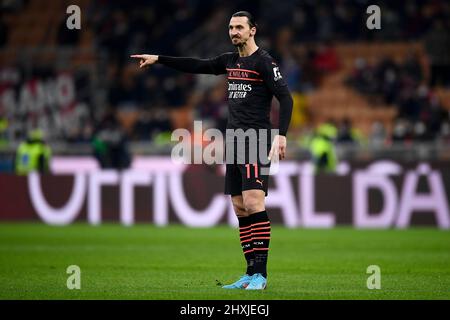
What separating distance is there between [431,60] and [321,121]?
3065 mm

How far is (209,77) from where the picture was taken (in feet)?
90.7

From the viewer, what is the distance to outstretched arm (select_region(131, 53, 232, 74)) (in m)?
9.62

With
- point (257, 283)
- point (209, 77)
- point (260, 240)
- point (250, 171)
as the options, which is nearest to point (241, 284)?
point (257, 283)

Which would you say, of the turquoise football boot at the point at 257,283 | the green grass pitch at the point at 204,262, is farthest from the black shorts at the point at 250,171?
the green grass pitch at the point at 204,262

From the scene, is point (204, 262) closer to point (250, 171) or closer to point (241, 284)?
point (241, 284)

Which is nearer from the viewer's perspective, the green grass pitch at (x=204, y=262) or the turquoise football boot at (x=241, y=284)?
the green grass pitch at (x=204, y=262)

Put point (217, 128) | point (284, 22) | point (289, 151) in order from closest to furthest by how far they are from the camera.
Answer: point (289, 151) < point (217, 128) < point (284, 22)

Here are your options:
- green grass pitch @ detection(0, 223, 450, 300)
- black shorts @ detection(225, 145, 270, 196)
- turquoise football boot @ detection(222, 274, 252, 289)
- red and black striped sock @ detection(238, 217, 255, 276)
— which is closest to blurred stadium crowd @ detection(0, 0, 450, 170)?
green grass pitch @ detection(0, 223, 450, 300)

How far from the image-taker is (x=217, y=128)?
24.3m

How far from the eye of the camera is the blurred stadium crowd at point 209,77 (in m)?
24.8

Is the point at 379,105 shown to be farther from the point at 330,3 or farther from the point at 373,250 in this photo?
the point at 373,250

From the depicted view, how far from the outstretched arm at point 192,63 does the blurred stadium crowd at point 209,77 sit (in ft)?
44.5

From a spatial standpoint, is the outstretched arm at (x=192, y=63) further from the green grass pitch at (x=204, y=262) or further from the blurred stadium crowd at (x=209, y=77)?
the blurred stadium crowd at (x=209, y=77)
